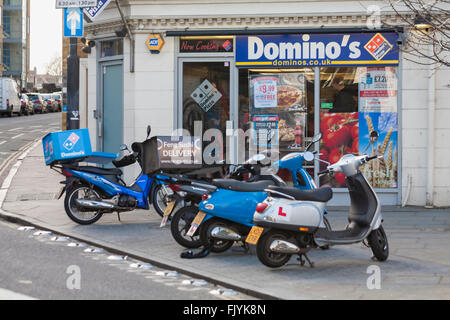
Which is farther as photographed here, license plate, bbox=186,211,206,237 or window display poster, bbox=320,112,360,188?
window display poster, bbox=320,112,360,188

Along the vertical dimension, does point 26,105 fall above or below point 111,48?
below

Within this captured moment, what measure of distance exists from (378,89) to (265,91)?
206 centimetres

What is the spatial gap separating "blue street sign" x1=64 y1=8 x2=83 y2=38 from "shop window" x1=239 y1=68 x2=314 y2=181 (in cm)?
309

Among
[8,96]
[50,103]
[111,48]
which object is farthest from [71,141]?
[50,103]

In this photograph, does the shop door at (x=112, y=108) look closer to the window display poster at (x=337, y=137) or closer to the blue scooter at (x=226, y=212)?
the window display poster at (x=337, y=137)

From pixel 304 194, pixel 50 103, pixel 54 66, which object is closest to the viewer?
pixel 304 194

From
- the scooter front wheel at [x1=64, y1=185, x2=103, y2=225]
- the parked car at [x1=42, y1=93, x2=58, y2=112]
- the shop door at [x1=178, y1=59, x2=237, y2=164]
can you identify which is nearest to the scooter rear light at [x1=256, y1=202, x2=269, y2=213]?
the scooter front wheel at [x1=64, y1=185, x2=103, y2=225]

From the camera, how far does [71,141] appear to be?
460 inches

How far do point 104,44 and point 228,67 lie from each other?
2.75 meters

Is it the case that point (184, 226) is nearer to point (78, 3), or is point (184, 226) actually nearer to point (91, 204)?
point (91, 204)

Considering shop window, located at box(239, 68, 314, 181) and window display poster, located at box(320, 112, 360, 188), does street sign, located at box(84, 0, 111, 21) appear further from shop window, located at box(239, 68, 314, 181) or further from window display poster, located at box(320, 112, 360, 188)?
window display poster, located at box(320, 112, 360, 188)

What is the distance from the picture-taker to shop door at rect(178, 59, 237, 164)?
14.2m

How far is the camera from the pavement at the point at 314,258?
7383 mm
